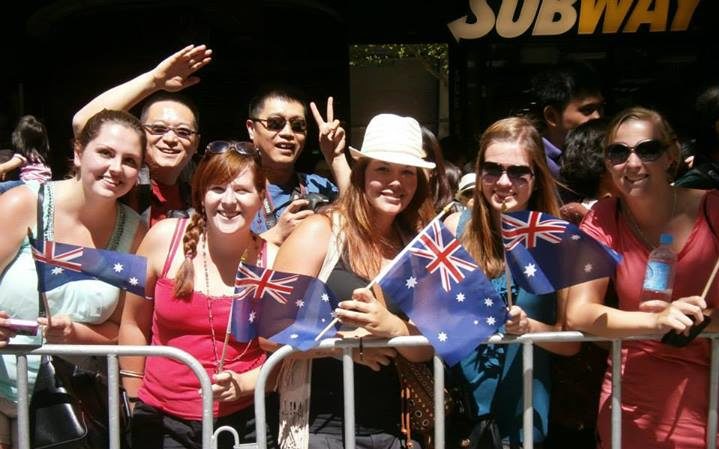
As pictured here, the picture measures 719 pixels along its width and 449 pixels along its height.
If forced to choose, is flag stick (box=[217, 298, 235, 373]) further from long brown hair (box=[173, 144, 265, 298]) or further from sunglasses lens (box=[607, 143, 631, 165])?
sunglasses lens (box=[607, 143, 631, 165])

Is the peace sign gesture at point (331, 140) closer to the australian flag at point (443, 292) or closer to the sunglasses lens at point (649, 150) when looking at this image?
the australian flag at point (443, 292)

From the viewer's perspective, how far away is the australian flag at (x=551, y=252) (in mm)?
3180

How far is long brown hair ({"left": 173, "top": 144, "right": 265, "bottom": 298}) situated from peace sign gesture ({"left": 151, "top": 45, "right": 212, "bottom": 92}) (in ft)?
2.90

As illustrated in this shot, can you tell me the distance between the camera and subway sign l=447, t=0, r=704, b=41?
848 cm

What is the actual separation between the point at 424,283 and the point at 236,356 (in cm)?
86

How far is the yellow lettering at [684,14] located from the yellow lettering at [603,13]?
57 cm

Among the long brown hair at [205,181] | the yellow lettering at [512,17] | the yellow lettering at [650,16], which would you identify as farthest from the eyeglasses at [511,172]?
the yellow lettering at [650,16]

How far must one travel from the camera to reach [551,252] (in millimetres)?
3188

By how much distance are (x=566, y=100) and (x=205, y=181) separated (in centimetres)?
257

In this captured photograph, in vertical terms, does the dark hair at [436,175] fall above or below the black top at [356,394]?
above

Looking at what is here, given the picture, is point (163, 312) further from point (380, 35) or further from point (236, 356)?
point (380, 35)

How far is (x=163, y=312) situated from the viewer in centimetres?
338

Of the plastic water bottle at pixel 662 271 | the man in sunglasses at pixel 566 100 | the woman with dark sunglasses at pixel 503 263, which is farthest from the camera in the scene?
the man in sunglasses at pixel 566 100

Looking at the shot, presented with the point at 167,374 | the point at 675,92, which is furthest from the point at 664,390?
the point at 675,92
